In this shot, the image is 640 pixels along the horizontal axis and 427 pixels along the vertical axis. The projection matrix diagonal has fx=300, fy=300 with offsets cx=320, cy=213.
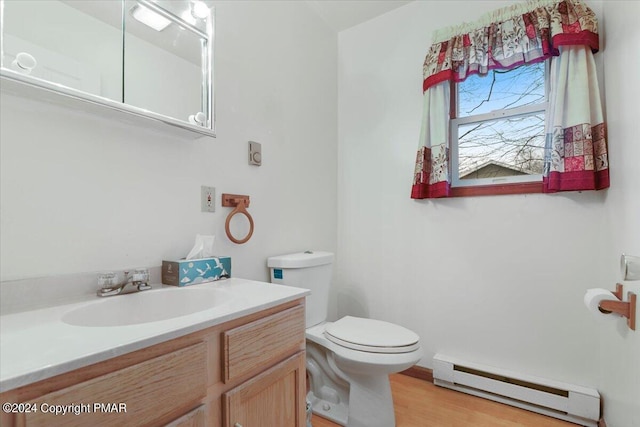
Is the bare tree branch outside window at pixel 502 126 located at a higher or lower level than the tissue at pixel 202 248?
higher

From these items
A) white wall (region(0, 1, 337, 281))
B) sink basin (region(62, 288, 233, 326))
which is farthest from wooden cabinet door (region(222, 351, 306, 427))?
white wall (region(0, 1, 337, 281))

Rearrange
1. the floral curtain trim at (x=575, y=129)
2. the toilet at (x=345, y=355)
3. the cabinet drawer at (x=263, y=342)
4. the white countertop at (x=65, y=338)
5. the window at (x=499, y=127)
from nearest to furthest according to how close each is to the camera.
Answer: the white countertop at (x=65, y=338), the cabinet drawer at (x=263, y=342), the toilet at (x=345, y=355), the floral curtain trim at (x=575, y=129), the window at (x=499, y=127)

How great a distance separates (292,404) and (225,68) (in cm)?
151

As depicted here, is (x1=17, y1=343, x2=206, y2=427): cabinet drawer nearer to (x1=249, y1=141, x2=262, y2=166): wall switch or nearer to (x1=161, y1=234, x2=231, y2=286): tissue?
(x1=161, y1=234, x2=231, y2=286): tissue

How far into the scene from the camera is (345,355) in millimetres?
1396

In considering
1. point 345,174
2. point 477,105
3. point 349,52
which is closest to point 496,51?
point 477,105

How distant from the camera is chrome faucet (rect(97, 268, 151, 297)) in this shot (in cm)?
100

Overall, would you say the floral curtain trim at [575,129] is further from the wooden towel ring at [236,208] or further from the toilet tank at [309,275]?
the wooden towel ring at [236,208]

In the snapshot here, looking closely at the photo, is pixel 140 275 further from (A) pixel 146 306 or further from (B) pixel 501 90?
(B) pixel 501 90

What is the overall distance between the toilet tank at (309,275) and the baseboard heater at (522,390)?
841 mm

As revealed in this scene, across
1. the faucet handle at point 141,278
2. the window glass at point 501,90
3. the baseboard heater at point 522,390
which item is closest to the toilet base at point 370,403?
the baseboard heater at point 522,390

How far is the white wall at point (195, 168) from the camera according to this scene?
91 centimetres

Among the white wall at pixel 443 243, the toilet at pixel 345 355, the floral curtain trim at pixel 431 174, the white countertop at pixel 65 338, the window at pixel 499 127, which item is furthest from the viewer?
the floral curtain trim at pixel 431 174

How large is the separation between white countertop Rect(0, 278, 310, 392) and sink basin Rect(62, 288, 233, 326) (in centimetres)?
4
